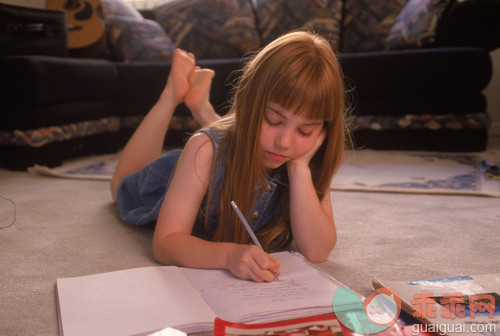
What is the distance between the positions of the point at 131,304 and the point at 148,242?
424mm

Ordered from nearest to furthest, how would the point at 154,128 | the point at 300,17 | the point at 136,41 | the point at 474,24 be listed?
1. the point at 154,128
2. the point at 474,24
3. the point at 136,41
4. the point at 300,17

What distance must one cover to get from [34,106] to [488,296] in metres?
1.84

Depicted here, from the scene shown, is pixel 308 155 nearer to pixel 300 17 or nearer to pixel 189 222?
pixel 189 222

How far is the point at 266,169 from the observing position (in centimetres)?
94

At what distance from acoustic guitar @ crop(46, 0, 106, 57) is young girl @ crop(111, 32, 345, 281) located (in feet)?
6.53

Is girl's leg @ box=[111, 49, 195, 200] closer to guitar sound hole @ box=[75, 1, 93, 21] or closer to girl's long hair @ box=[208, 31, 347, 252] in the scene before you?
girl's long hair @ box=[208, 31, 347, 252]

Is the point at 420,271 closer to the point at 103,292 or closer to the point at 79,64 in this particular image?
the point at 103,292

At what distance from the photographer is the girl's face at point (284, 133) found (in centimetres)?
80

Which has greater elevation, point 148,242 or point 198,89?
point 198,89

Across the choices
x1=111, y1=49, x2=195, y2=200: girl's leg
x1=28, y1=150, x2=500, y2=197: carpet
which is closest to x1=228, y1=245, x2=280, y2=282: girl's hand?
x1=111, y1=49, x2=195, y2=200: girl's leg

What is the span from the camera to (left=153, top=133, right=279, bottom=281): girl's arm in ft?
2.63

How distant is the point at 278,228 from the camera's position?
1005mm

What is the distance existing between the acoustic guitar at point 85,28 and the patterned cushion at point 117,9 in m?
0.04

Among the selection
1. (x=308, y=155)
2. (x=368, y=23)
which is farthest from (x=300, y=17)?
(x=308, y=155)
